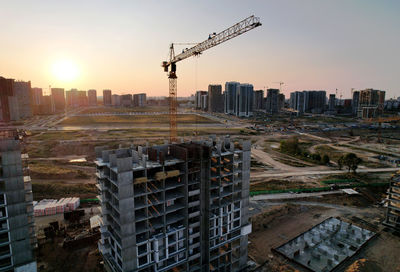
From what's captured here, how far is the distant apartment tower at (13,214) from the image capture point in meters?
22.8

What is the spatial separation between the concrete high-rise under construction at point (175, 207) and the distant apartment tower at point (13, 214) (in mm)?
6952

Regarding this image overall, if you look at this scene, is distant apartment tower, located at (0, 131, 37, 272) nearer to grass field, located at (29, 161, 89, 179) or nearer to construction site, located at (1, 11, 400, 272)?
construction site, located at (1, 11, 400, 272)

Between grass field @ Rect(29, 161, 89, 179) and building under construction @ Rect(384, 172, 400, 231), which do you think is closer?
building under construction @ Rect(384, 172, 400, 231)

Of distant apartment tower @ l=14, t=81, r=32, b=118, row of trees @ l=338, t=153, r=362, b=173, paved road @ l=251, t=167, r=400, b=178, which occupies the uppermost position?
distant apartment tower @ l=14, t=81, r=32, b=118

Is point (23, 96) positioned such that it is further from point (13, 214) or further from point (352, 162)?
point (352, 162)

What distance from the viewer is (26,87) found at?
16150cm

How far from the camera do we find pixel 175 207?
82.9 ft

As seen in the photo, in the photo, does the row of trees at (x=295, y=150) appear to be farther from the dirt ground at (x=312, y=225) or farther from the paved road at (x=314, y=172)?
the dirt ground at (x=312, y=225)

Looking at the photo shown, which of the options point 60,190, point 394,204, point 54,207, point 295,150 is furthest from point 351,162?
point 60,190

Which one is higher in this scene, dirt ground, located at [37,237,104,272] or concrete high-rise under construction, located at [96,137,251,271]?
concrete high-rise under construction, located at [96,137,251,271]

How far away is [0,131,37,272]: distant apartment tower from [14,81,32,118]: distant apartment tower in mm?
160803

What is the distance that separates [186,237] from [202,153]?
9071 millimetres

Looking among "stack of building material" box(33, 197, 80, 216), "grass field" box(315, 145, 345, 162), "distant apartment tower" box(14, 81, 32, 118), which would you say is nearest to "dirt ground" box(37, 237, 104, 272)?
"stack of building material" box(33, 197, 80, 216)

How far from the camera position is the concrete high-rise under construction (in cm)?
2255
